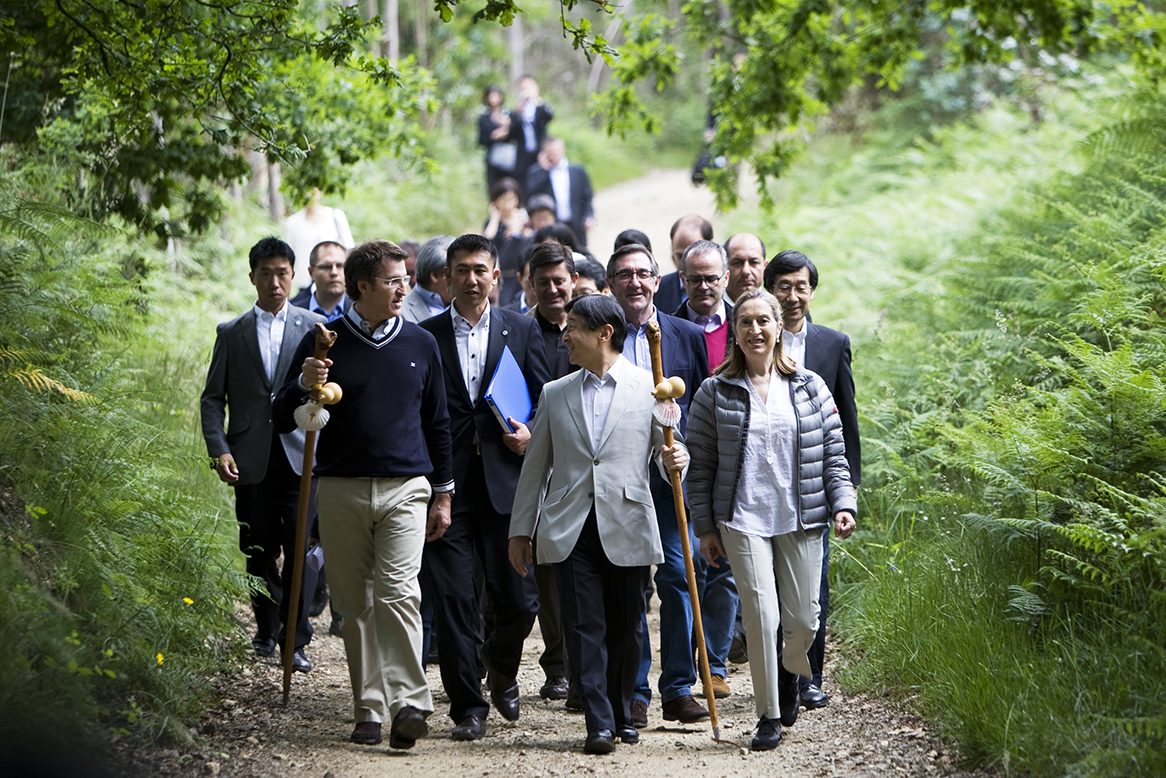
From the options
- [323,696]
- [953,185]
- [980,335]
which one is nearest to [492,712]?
[323,696]

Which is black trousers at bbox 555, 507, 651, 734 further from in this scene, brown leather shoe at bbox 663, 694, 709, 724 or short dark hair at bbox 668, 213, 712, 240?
short dark hair at bbox 668, 213, 712, 240

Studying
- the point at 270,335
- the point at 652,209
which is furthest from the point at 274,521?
the point at 652,209

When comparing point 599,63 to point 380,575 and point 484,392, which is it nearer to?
point 484,392

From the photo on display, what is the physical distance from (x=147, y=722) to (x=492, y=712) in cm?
192

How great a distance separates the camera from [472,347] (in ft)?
20.3

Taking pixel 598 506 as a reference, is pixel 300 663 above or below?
below

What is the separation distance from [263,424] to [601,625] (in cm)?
262

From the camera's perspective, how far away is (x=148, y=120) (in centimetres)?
688

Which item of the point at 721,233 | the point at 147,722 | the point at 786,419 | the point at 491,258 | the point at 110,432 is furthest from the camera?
the point at 721,233

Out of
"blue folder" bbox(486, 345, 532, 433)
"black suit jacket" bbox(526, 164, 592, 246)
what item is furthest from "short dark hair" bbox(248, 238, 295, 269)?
"black suit jacket" bbox(526, 164, 592, 246)

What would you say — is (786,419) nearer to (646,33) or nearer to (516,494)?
(516,494)

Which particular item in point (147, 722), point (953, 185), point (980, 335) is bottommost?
point (147, 722)

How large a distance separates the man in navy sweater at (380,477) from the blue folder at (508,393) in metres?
0.38

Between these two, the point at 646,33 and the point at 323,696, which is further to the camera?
the point at 646,33
